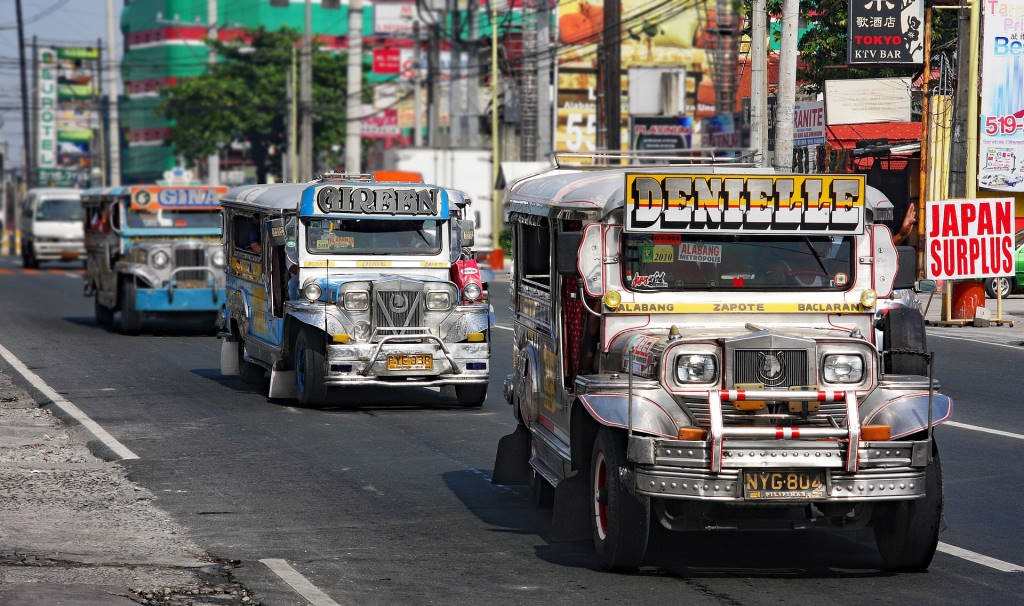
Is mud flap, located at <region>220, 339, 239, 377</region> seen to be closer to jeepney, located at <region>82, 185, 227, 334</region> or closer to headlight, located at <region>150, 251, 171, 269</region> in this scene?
jeepney, located at <region>82, 185, 227, 334</region>

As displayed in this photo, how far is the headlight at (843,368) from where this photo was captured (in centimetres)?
879

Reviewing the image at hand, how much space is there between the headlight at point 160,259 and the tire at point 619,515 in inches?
745

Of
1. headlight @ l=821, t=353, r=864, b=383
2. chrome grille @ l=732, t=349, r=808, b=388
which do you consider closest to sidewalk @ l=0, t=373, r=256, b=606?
chrome grille @ l=732, t=349, r=808, b=388

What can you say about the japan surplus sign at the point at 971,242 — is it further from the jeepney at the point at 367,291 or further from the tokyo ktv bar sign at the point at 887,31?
the jeepney at the point at 367,291

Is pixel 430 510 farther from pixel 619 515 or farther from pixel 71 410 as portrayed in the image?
pixel 71 410

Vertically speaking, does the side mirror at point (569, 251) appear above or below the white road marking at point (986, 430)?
above

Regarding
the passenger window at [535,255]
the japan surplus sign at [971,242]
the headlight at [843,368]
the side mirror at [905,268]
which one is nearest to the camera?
the headlight at [843,368]

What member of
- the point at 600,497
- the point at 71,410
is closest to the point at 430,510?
the point at 600,497

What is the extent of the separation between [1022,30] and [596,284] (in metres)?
21.5

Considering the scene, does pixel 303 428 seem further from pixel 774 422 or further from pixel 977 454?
pixel 774 422

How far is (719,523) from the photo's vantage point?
8734mm

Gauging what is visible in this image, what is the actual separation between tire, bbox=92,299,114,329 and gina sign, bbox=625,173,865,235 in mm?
20817

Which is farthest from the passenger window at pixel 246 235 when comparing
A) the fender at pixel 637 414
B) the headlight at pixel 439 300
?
the fender at pixel 637 414

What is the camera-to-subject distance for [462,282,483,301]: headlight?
17.5m
